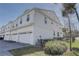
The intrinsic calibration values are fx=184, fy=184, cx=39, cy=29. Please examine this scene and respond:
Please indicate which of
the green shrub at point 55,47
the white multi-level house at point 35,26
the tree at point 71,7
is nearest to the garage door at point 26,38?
the white multi-level house at point 35,26

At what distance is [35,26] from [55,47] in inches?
15.8

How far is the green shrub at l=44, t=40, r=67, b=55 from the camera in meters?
2.50

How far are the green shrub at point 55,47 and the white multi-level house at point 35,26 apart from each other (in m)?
0.10

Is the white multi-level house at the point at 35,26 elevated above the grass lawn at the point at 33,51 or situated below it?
above

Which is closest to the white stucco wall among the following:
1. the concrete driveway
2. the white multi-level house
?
the white multi-level house

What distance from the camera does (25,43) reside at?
8.46ft

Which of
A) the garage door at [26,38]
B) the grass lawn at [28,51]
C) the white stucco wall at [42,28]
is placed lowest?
the grass lawn at [28,51]

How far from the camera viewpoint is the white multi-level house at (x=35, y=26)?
2561 millimetres

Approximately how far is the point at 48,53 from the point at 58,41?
216mm

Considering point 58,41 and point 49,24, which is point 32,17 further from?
point 58,41

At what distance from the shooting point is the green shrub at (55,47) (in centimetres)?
250

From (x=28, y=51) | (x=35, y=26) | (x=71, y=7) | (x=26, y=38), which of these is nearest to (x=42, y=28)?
(x=35, y=26)

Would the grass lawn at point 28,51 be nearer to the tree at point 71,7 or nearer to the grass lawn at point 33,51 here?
the grass lawn at point 33,51

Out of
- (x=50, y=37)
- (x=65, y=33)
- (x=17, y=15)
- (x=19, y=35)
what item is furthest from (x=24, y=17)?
(x=65, y=33)
